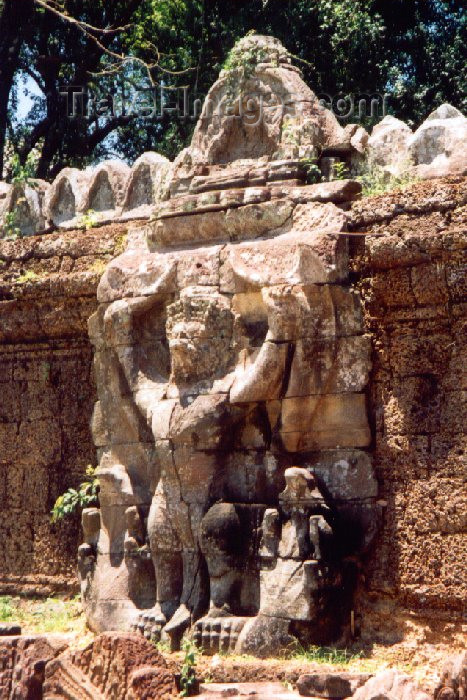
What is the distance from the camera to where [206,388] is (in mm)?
11352

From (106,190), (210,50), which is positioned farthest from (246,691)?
(210,50)

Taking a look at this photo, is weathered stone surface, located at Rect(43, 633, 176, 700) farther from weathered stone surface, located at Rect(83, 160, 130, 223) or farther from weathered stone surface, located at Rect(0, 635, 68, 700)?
weathered stone surface, located at Rect(83, 160, 130, 223)

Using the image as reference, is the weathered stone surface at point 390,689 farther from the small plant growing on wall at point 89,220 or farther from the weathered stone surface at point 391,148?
the small plant growing on wall at point 89,220

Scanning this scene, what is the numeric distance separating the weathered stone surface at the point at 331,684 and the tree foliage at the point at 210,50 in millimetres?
8056

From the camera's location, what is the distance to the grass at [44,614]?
12367 mm

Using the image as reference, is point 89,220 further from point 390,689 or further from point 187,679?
point 390,689

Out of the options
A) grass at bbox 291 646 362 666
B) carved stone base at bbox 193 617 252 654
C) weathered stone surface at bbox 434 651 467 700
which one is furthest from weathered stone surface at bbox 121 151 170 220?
weathered stone surface at bbox 434 651 467 700

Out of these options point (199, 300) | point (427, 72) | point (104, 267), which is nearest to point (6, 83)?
point (427, 72)

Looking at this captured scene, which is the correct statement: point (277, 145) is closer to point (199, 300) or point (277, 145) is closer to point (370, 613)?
point (199, 300)

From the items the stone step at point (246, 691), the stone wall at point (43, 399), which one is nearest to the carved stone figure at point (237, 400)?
the stone step at point (246, 691)

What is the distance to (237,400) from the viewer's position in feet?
36.4

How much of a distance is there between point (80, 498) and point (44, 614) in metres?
1.03

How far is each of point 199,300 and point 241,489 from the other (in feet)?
4.73

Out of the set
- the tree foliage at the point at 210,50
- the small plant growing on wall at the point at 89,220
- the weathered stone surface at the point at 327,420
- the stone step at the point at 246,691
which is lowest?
the stone step at the point at 246,691
